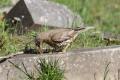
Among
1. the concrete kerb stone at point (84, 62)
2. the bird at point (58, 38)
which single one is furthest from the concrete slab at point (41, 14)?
the concrete kerb stone at point (84, 62)

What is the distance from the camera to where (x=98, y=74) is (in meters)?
6.57

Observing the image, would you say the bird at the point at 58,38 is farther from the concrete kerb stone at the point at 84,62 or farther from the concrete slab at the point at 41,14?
the concrete slab at the point at 41,14

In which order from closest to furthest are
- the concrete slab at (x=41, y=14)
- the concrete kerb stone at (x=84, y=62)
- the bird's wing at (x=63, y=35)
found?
1. the concrete kerb stone at (x=84, y=62)
2. the bird's wing at (x=63, y=35)
3. the concrete slab at (x=41, y=14)

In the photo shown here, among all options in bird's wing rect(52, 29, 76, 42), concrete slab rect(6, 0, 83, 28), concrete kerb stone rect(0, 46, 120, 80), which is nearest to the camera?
concrete kerb stone rect(0, 46, 120, 80)

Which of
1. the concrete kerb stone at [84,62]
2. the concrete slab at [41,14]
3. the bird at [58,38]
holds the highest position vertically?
the concrete slab at [41,14]

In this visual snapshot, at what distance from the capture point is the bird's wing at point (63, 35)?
21.5ft

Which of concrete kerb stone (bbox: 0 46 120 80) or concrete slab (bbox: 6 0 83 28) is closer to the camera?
concrete kerb stone (bbox: 0 46 120 80)

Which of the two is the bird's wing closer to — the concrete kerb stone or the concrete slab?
the concrete kerb stone

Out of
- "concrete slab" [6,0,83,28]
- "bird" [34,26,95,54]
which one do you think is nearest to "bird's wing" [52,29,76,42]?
"bird" [34,26,95,54]

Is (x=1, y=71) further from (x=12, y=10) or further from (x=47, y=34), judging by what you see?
(x=12, y=10)

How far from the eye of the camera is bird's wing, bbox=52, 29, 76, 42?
655 centimetres

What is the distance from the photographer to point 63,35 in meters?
6.59

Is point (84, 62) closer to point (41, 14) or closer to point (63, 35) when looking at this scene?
point (63, 35)

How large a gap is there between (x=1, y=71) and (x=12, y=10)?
139 inches
